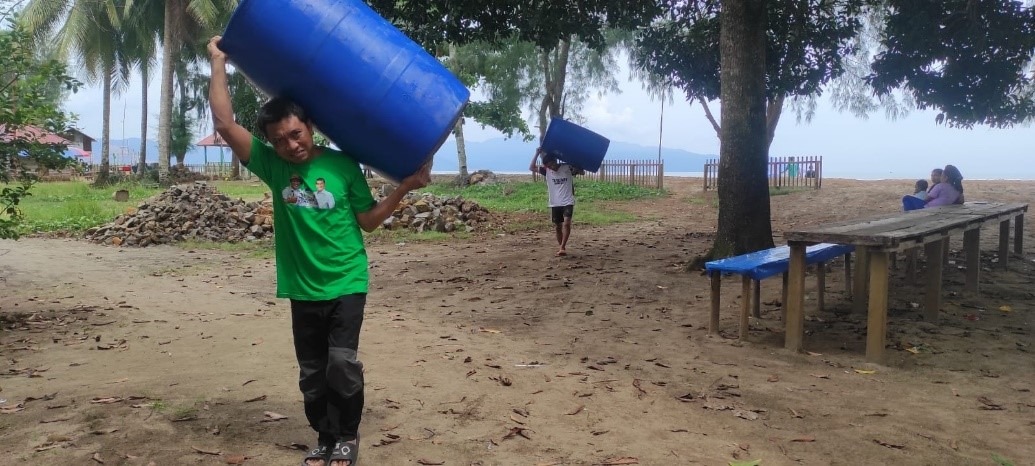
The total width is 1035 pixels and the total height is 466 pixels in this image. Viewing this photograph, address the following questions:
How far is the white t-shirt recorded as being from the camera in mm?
9164

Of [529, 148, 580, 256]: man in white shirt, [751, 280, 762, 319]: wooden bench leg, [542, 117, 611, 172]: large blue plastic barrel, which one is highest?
[542, 117, 611, 172]: large blue plastic barrel

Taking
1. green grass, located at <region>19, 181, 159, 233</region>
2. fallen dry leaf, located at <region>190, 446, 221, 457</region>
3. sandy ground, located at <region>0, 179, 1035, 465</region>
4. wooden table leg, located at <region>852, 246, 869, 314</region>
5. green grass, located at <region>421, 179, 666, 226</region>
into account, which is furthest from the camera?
green grass, located at <region>421, 179, 666, 226</region>

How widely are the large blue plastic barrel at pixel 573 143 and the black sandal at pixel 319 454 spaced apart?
660 centimetres

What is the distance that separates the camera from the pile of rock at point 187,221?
456 inches

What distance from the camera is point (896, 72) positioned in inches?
382

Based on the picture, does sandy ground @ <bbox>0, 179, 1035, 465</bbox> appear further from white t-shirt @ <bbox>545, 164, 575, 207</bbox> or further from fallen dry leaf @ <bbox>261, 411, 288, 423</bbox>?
white t-shirt @ <bbox>545, 164, 575, 207</bbox>

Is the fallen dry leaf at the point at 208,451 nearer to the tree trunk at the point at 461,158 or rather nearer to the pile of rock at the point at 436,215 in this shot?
the pile of rock at the point at 436,215

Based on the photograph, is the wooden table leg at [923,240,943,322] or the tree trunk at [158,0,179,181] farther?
the tree trunk at [158,0,179,181]

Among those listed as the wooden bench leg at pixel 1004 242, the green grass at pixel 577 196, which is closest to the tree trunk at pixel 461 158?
the green grass at pixel 577 196

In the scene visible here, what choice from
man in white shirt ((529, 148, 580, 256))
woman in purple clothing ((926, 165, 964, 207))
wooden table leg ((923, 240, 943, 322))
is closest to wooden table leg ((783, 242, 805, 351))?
wooden table leg ((923, 240, 943, 322))

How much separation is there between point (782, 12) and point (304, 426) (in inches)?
342

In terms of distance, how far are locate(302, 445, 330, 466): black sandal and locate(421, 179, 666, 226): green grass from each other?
10.5 m

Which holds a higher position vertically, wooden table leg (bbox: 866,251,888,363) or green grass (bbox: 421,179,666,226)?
green grass (bbox: 421,179,666,226)

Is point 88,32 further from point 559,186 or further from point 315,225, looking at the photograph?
point 315,225
